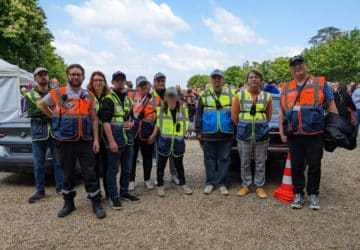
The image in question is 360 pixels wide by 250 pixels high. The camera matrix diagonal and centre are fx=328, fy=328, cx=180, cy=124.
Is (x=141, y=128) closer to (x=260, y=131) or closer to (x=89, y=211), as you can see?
(x=89, y=211)

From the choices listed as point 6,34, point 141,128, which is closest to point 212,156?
point 141,128

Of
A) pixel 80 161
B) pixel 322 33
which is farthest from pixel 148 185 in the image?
pixel 322 33

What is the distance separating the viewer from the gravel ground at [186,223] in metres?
3.64

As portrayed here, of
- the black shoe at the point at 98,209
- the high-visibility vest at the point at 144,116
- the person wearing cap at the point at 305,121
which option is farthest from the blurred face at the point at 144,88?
the person wearing cap at the point at 305,121

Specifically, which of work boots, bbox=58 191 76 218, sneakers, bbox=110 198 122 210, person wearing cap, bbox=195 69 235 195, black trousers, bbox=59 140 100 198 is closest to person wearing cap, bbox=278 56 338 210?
person wearing cap, bbox=195 69 235 195

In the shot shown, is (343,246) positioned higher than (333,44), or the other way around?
(333,44)

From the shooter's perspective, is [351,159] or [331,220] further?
[351,159]

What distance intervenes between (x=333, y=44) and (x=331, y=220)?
141ft

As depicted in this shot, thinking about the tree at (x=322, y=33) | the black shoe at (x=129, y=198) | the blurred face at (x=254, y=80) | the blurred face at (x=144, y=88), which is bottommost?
the black shoe at (x=129, y=198)

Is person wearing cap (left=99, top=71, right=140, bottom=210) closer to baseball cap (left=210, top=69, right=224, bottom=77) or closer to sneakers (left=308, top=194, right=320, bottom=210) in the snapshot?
baseball cap (left=210, top=69, right=224, bottom=77)

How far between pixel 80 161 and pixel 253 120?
104 inches

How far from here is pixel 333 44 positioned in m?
41.6

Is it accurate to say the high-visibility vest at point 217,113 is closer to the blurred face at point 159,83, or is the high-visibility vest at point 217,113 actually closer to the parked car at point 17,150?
the blurred face at point 159,83

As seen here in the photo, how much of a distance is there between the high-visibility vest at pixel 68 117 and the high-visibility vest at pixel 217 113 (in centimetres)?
200
